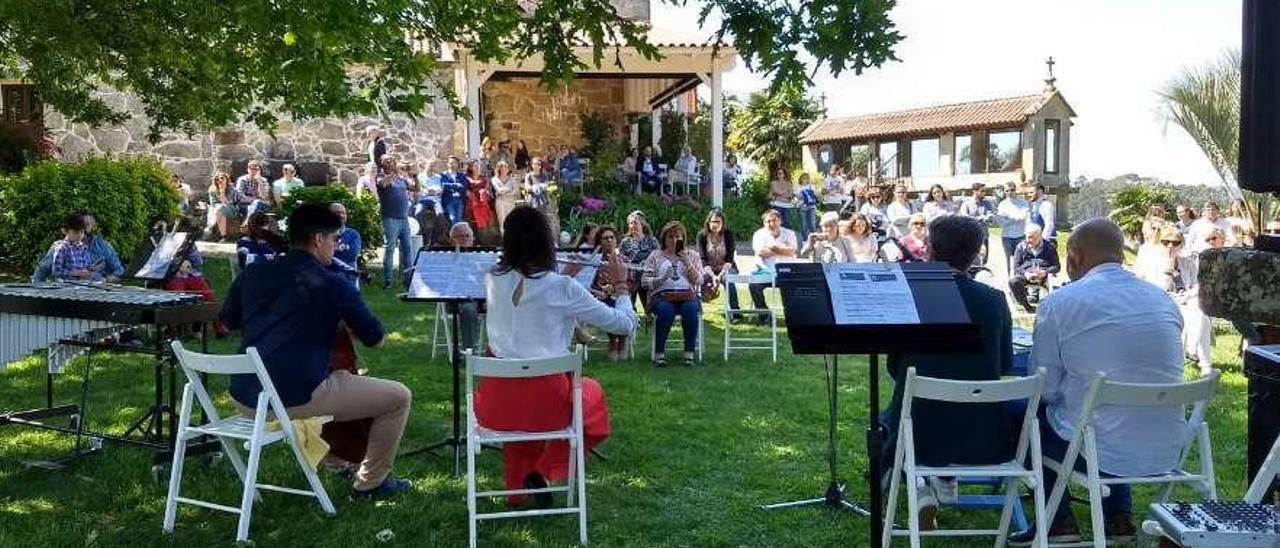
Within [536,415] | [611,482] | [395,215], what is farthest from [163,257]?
[536,415]

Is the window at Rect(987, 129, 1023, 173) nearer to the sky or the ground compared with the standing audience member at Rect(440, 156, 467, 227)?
nearer to the sky

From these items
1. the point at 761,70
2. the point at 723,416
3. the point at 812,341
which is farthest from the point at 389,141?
the point at 812,341

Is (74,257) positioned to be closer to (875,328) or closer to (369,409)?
(369,409)

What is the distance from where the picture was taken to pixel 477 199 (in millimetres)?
17328

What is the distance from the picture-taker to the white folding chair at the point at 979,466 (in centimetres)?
427

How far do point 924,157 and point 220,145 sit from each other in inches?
1095

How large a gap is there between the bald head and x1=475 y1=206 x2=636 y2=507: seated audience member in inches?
82.2

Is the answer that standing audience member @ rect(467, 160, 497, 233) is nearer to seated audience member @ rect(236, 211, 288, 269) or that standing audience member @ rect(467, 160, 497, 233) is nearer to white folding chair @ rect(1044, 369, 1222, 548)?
seated audience member @ rect(236, 211, 288, 269)

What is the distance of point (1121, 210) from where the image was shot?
2609 centimetres

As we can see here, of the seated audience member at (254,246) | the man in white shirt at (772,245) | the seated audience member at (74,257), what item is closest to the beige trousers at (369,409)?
the seated audience member at (254,246)

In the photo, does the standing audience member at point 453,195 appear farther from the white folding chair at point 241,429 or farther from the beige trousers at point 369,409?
the white folding chair at point 241,429

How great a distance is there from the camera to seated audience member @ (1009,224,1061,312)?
46.2 feet

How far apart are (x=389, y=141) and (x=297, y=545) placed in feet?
58.4

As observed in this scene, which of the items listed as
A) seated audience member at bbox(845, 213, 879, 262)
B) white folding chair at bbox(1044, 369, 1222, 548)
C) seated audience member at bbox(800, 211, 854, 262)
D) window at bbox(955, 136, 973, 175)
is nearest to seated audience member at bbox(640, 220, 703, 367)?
seated audience member at bbox(800, 211, 854, 262)
